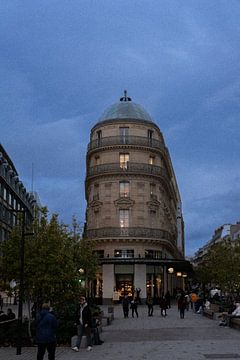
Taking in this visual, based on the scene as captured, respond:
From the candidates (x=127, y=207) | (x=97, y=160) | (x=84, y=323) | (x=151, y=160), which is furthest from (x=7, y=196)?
(x=84, y=323)

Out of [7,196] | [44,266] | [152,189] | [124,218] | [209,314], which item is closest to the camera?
[44,266]

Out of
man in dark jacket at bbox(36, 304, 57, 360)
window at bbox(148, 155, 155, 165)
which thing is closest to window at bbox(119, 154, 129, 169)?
window at bbox(148, 155, 155, 165)

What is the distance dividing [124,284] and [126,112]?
65.2 ft

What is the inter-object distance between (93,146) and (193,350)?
4576cm

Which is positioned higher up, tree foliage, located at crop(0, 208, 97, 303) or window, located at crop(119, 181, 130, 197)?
window, located at crop(119, 181, 130, 197)

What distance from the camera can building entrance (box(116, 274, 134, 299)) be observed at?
5722 cm

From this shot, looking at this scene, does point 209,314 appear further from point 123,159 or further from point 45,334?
point 123,159

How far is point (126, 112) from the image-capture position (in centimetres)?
6300

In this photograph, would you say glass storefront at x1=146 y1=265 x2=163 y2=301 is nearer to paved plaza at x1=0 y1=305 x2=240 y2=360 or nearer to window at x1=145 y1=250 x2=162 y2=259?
window at x1=145 y1=250 x2=162 y2=259

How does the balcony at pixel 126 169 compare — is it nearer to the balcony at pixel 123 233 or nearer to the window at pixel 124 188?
the window at pixel 124 188

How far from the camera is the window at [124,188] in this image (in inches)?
2312

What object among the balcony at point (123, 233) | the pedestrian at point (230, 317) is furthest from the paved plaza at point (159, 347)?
the balcony at point (123, 233)

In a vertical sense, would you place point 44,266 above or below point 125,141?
below

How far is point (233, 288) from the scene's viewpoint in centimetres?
3875
